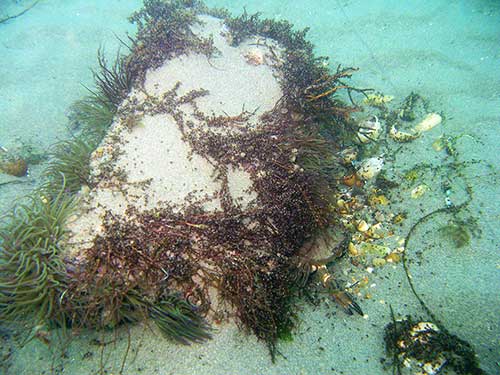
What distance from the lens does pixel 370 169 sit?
19.4 ft

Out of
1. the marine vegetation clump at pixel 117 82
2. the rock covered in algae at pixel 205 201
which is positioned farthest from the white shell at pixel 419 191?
the marine vegetation clump at pixel 117 82

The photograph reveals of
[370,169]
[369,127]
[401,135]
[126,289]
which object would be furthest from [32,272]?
[401,135]

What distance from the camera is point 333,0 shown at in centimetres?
1345

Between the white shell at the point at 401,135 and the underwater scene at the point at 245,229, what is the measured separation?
6 centimetres

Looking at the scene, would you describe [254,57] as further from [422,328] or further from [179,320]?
[422,328]

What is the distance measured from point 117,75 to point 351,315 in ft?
21.3

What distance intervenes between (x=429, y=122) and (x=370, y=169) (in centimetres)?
253

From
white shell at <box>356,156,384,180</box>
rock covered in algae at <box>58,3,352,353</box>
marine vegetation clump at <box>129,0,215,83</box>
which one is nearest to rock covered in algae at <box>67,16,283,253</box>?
rock covered in algae at <box>58,3,352,353</box>

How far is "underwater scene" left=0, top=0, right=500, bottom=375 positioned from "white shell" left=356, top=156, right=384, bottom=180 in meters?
Result: 0.04

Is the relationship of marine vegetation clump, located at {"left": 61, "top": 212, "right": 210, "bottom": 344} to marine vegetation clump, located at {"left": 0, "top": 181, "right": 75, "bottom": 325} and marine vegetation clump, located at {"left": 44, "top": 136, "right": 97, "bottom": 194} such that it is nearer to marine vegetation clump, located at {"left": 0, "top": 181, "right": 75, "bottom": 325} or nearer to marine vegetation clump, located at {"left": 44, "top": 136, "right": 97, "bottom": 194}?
marine vegetation clump, located at {"left": 0, "top": 181, "right": 75, "bottom": 325}

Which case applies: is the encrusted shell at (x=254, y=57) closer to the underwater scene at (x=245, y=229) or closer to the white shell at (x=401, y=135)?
the underwater scene at (x=245, y=229)

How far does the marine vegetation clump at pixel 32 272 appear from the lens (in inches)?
139

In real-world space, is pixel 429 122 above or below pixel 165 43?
below

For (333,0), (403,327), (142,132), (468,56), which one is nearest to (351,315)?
(403,327)
